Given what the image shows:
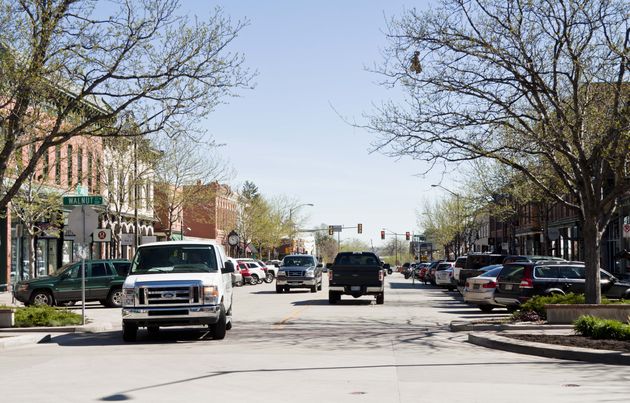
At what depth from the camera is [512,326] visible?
18688 millimetres

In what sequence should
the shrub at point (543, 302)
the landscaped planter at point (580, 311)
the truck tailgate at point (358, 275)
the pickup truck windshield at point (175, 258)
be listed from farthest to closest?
the truck tailgate at point (358, 275) < the shrub at point (543, 302) < the landscaped planter at point (580, 311) < the pickup truck windshield at point (175, 258)

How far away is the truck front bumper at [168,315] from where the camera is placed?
55.7 ft

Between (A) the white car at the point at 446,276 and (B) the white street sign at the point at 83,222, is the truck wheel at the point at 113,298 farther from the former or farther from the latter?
(A) the white car at the point at 446,276

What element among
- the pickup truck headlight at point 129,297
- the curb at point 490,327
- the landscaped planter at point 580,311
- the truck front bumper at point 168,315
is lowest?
the curb at point 490,327

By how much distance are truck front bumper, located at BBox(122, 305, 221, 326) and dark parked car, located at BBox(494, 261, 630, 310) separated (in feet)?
35.0

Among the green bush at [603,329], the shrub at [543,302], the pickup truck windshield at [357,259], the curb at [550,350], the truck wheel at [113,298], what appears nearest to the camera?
the curb at [550,350]

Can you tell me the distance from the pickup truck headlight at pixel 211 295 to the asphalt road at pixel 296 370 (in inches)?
32.5

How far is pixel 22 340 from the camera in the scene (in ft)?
56.2

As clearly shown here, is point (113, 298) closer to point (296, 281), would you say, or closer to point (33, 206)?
point (33, 206)

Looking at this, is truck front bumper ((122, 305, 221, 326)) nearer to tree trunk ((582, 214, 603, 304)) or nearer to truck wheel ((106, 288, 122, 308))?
tree trunk ((582, 214, 603, 304))

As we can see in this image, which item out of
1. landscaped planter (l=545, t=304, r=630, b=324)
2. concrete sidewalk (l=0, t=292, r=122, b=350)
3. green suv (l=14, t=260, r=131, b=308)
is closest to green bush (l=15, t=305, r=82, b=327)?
concrete sidewalk (l=0, t=292, r=122, b=350)

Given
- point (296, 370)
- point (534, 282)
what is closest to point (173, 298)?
point (296, 370)

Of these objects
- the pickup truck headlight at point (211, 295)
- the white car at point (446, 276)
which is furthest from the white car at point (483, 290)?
the white car at point (446, 276)

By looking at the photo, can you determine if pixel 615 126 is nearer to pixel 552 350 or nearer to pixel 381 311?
pixel 552 350
